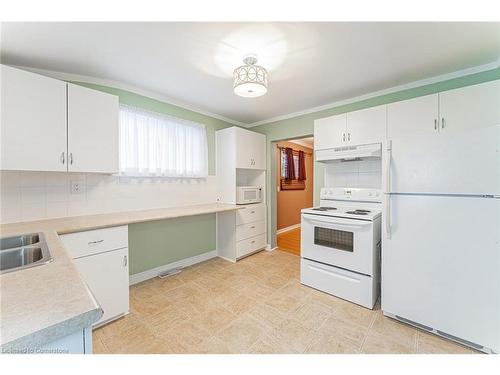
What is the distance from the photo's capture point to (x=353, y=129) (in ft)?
8.34

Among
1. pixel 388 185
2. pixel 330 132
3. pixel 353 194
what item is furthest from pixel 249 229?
pixel 388 185

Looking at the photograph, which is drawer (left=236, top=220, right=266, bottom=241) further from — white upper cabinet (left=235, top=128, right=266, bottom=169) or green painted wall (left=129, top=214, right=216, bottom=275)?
white upper cabinet (left=235, top=128, right=266, bottom=169)

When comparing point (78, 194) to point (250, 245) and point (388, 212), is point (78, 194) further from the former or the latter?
point (388, 212)

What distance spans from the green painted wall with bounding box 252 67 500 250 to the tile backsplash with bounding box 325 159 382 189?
0.19 meters

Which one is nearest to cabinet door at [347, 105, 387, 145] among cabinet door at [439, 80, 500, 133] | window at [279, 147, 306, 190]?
cabinet door at [439, 80, 500, 133]

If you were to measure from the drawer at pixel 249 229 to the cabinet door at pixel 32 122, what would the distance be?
2222 mm

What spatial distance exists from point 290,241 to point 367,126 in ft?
9.06

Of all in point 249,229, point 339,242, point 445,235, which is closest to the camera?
point 445,235

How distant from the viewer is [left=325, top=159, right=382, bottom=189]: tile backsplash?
2623 millimetres

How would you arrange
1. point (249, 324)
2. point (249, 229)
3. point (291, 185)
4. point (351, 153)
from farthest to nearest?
point (291, 185) → point (249, 229) → point (351, 153) → point (249, 324)

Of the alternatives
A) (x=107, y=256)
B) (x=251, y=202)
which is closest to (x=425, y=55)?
(x=251, y=202)
